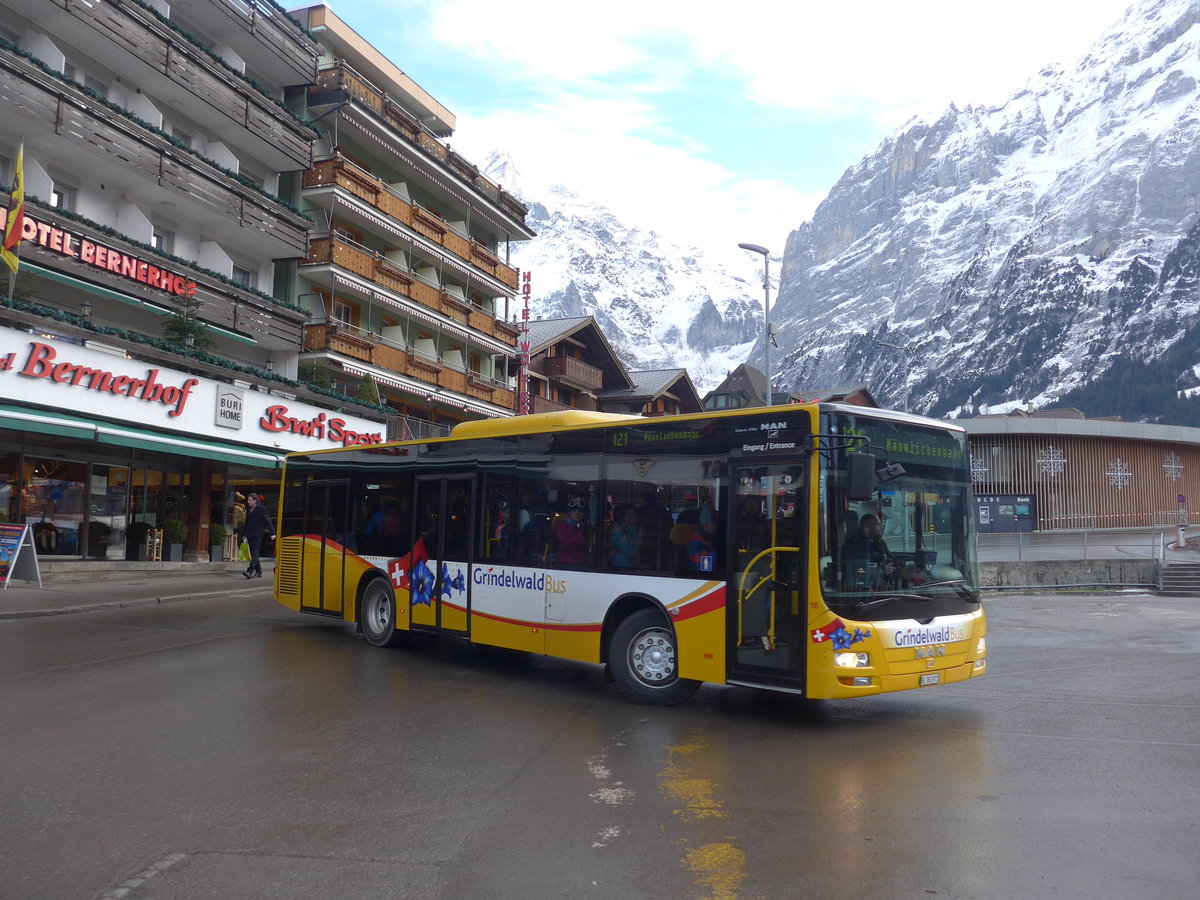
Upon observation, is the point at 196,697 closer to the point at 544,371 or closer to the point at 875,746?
the point at 875,746

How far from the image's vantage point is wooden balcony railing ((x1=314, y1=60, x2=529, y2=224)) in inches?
1387

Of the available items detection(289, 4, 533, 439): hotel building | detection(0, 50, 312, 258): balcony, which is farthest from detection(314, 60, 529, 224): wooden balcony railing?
detection(0, 50, 312, 258): balcony

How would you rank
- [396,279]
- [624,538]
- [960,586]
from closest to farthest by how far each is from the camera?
1. [960,586]
2. [624,538]
3. [396,279]

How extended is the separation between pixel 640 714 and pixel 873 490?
286 centimetres

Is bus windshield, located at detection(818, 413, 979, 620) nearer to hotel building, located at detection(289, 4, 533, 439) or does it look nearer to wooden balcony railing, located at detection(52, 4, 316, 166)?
wooden balcony railing, located at detection(52, 4, 316, 166)

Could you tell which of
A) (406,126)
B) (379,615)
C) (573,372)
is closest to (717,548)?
(379,615)

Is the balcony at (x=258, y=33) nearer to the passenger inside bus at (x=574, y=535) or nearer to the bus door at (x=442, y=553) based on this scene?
the bus door at (x=442, y=553)

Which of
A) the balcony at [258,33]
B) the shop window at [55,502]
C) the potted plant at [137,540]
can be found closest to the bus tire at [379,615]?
the shop window at [55,502]

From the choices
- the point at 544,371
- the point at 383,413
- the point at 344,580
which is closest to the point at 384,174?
the point at 383,413

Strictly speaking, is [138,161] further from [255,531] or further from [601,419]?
[601,419]

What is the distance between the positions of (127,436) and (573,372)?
113 feet

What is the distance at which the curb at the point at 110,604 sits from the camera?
14.8 meters

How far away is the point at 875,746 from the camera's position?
769cm

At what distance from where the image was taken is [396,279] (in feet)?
122
